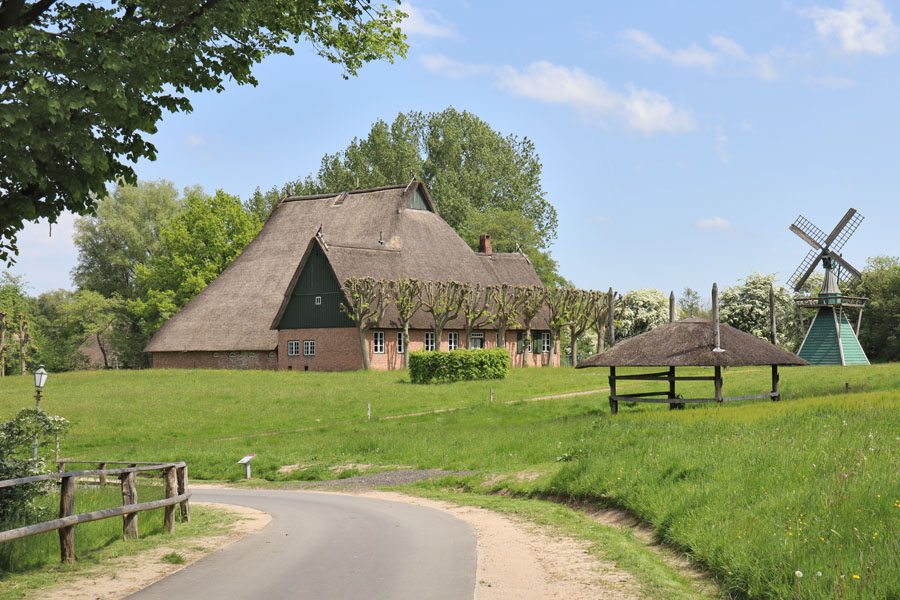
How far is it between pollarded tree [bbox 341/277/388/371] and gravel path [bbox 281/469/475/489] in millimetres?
31883

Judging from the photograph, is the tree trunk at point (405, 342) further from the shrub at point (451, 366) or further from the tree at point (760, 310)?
the tree at point (760, 310)

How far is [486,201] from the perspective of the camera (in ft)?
303

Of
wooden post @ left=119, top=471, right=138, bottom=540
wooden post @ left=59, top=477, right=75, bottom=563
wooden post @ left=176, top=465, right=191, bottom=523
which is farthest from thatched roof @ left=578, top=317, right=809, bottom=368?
wooden post @ left=59, top=477, right=75, bottom=563

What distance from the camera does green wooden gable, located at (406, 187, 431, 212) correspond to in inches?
2844

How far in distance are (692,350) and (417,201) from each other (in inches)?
1853

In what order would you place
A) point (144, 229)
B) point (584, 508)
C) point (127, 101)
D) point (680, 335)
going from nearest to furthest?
point (127, 101)
point (584, 508)
point (680, 335)
point (144, 229)

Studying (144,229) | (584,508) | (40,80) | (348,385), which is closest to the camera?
(40,80)

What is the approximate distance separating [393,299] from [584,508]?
140ft

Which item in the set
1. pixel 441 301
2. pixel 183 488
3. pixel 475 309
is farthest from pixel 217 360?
pixel 183 488

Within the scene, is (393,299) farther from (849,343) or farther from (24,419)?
(24,419)

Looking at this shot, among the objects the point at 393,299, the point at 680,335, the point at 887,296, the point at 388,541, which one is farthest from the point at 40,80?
the point at 887,296

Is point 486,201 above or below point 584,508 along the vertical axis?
above

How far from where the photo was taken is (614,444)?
59.0 ft

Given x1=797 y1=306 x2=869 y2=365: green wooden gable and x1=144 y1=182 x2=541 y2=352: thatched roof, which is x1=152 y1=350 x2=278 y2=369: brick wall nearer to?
x1=144 y1=182 x2=541 y2=352: thatched roof
